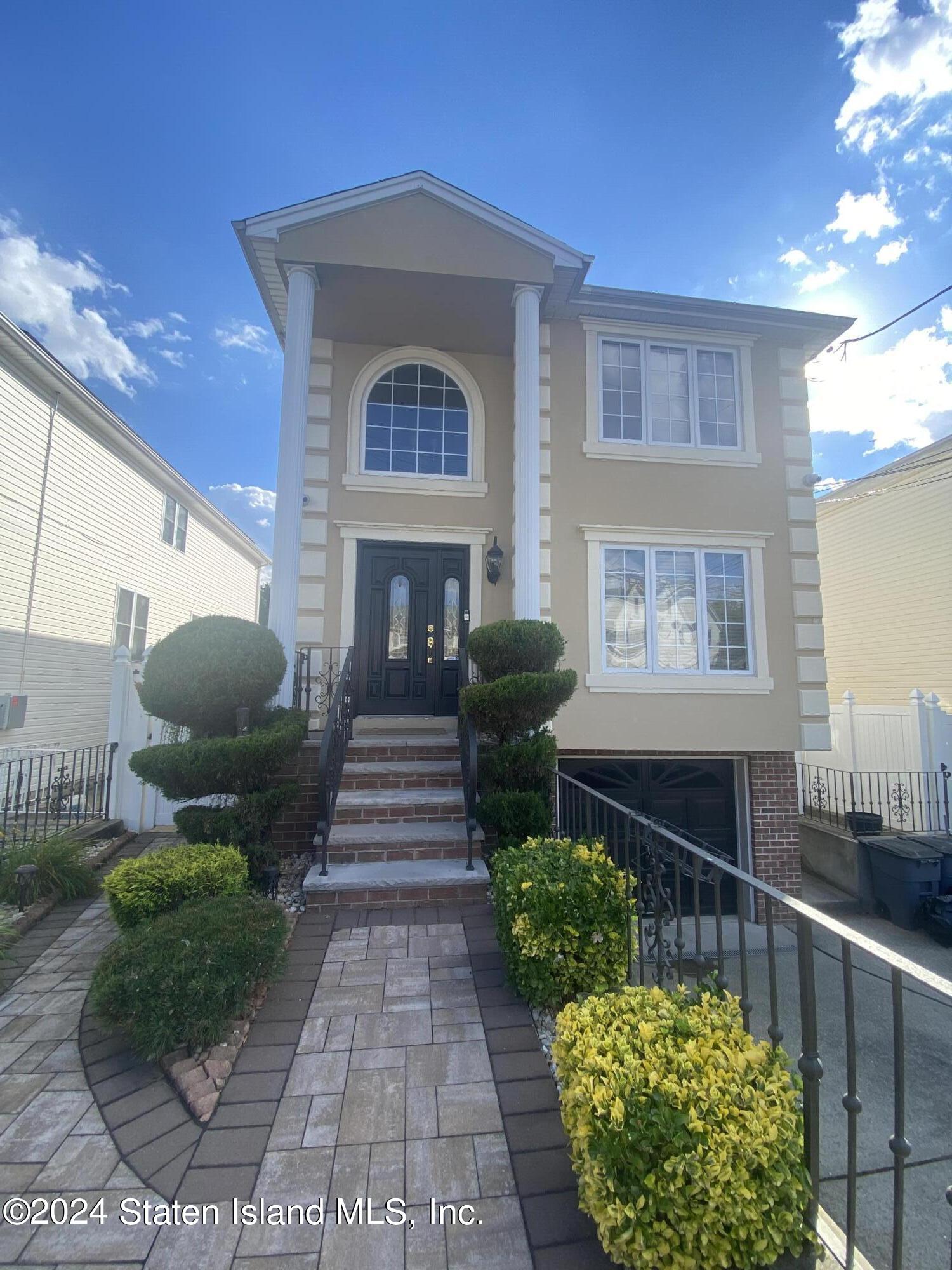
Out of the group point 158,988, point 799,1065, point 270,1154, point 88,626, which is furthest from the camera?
point 88,626

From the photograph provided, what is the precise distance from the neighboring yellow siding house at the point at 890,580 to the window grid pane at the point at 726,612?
5.94 m

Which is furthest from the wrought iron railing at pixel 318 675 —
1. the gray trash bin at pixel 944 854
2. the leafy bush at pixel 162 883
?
the gray trash bin at pixel 944 854

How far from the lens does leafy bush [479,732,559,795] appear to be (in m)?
5.11

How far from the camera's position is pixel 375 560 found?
715 centimetres

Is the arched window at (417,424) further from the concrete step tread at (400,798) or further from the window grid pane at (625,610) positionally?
the concrete step tread at (400,798)

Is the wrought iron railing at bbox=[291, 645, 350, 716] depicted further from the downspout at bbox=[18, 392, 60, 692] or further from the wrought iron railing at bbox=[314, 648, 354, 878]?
the downspout at bbox=[18, 392, 60, 692]

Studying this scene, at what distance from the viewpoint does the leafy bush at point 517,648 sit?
17.7 ft

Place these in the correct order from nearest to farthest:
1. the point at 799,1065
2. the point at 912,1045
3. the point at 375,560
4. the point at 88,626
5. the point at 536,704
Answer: the point at 799,1065 → the point at 912,1045 → the point at 536,704 → the point at 375,560 → the point at 88,626

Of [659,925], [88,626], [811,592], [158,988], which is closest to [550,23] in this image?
[811,592]

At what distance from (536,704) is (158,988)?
137 inches

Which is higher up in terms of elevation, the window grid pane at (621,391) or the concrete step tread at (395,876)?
the window grid pane at (621,391)

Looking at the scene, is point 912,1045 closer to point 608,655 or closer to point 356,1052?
point 608,655

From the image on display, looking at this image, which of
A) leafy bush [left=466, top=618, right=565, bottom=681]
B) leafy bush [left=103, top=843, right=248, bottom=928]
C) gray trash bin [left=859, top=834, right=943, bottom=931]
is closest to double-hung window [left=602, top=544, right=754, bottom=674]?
leafy bush [left=466, top=618, right=565, bottom=681]

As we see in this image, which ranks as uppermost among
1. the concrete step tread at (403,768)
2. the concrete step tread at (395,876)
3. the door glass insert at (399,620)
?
the door glass insert at (399,620)
